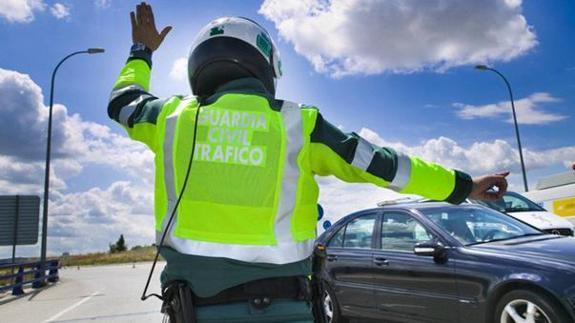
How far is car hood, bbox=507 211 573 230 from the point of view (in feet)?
34.8

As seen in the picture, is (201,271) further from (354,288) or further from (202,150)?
(354,288)

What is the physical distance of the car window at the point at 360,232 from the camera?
7.21m

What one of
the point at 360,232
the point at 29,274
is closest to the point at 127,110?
the point at 360,232

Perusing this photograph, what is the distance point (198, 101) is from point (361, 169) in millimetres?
741

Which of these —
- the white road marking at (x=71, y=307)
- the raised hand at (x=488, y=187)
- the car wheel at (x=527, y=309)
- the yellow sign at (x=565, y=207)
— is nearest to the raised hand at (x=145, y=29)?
the raised hand at (x=488, y=187)

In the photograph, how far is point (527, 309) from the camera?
4996 mm

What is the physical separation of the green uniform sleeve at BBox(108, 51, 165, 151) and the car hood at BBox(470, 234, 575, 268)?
417cm

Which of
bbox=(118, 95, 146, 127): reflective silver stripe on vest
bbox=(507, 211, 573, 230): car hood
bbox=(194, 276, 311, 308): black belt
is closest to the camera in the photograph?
bbox=(194, 276, 311, 308): black belt

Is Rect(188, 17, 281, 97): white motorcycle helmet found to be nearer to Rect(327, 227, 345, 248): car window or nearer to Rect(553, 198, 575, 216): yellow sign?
Rect(327, 227, 345, 248): car window

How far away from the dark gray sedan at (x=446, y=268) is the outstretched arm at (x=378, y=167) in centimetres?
317

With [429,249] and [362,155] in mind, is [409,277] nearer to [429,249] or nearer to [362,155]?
[429,249]

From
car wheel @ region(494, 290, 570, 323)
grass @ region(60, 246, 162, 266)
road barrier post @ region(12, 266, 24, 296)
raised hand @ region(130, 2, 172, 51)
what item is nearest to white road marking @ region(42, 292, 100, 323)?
road barrier post @ region(12, 266, 24, 296)

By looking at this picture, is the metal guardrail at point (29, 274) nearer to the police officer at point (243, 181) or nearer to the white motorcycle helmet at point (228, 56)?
the white motorcycle helmet at point (228, 56)

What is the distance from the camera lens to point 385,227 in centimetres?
700
